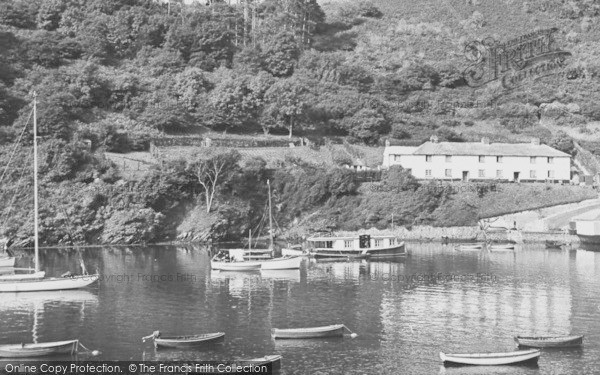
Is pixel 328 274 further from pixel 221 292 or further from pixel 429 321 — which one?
pixel 429 321

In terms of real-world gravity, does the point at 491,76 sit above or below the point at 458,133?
above

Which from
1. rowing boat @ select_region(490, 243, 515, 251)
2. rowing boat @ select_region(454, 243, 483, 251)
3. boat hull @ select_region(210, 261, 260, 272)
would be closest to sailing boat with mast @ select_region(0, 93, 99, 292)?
boat hull @ select_region(210, 261, 260, 272)

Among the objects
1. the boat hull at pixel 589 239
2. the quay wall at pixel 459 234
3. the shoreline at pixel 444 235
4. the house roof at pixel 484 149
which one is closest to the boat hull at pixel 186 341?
the shoreline at pixel 444 235

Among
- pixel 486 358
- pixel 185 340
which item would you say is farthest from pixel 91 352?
pixel 486 358

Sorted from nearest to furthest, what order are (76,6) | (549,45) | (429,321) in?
(429,321) < (76,6) < (549,45)

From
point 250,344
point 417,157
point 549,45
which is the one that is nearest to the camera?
point 250,344

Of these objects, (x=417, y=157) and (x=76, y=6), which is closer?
(x=417, y=157)

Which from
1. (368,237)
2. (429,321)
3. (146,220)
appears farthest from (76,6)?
(429,321)

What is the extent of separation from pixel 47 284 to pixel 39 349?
72.6 ft

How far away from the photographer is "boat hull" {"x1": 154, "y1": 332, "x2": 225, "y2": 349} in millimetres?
45656

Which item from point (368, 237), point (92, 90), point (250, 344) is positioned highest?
point (92, 90)

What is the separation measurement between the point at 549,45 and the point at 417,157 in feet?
223

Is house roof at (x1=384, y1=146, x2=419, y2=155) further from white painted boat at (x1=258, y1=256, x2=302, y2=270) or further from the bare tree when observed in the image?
white painted boat at (x1=258, y1=256, x2=302, y2=270)

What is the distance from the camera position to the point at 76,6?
14638 centimetres
